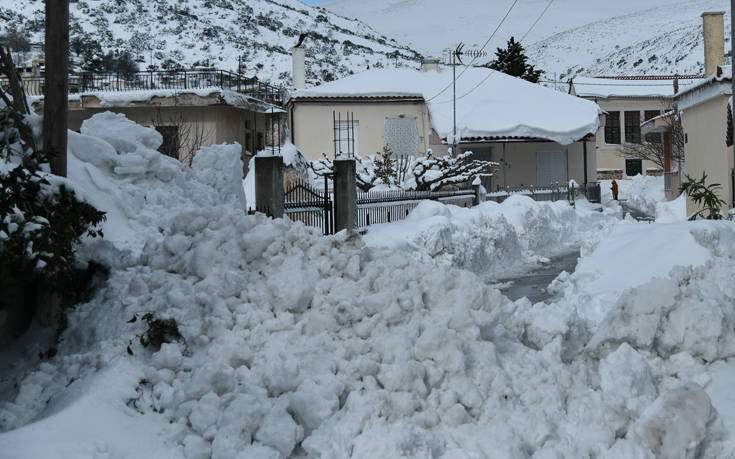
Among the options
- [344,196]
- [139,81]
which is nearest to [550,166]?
[139,81]

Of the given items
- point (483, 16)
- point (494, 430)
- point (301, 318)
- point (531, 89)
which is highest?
point (483, 16)

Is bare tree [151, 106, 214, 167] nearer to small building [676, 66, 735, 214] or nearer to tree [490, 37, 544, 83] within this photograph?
small building [676, 66, 735, 214]

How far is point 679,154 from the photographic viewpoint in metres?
36.6

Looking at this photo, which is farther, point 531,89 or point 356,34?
point 356,34

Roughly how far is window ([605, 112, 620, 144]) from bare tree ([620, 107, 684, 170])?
1.17 metres

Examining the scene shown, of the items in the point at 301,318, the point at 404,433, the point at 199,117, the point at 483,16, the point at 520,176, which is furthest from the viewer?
the point at 483,16

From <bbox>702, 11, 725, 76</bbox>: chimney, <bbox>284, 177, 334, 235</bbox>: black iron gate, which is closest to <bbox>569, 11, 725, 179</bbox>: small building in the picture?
<bbox>702, 11, 725, 76</bbox>: chimney

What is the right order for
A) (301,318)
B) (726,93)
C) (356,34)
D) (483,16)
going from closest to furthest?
(301,318), (726,93), (356,34), (483,16)

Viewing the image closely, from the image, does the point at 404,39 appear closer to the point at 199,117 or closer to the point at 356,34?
the point at 356,34

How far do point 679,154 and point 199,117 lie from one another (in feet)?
72.4

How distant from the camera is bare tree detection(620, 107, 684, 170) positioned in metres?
37.1

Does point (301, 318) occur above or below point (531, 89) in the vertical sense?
below

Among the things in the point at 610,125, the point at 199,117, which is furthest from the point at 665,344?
the point at 610,125

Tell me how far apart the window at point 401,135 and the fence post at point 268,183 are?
60.6 ft
